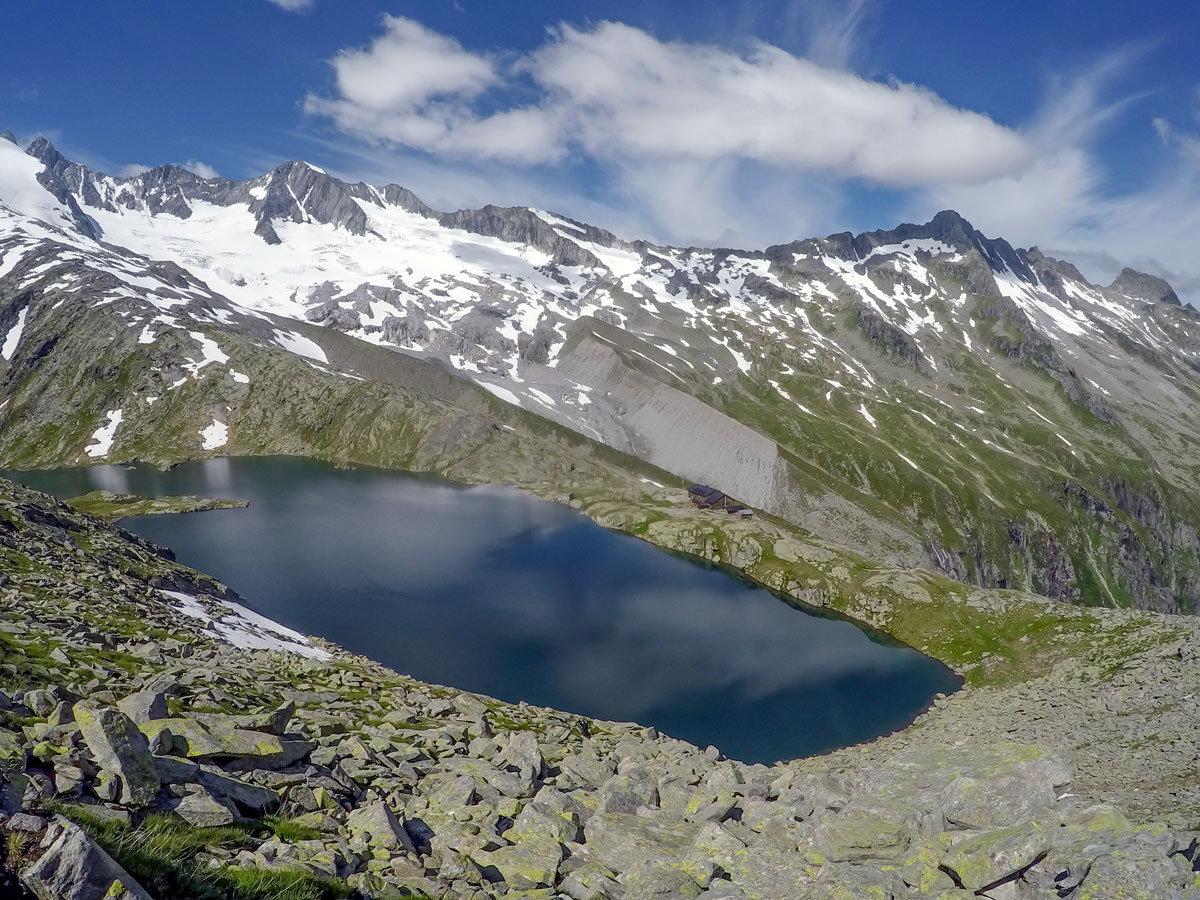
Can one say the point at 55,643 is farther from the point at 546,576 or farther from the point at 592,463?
the point at 592,463

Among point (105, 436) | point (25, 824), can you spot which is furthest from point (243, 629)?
point (105, 436)

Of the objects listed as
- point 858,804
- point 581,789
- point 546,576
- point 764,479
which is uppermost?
point 764,479

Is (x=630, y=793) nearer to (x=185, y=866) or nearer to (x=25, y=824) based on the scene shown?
(x=185, y=866)

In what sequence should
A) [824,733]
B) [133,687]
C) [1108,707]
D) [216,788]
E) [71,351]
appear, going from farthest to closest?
[71,351] → [824,733] → [1108,707] → [133,687] → [216,788]

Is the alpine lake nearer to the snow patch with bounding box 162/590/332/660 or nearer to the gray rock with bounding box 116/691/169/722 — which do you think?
the snow patch with bounding box 162/590/332/660

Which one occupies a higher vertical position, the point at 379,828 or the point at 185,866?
the point at 185,866

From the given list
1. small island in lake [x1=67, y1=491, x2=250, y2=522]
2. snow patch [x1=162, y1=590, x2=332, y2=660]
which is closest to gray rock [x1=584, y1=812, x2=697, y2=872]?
snow patch [x1=162, y1=590, x2=332, y2=660]

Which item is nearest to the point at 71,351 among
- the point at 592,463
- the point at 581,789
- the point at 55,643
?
the point at 592,463

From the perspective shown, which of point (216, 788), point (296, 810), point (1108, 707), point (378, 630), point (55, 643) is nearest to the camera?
point (216, 788)

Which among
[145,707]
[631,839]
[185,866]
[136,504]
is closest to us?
[185,866]
